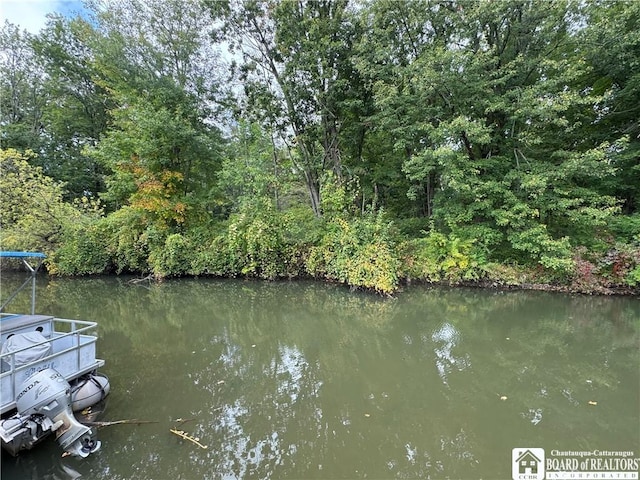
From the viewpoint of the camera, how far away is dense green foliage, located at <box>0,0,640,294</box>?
8.80m

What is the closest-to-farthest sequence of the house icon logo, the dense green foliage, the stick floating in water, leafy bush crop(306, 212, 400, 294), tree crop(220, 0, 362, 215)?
the house icon logo → the stick floating in water → the dense green foliage → leafy bush crop(306, 212, 400, 294) → tree crop(220, 0, 362, 215)

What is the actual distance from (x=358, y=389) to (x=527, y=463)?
195cm

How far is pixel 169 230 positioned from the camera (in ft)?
41.5

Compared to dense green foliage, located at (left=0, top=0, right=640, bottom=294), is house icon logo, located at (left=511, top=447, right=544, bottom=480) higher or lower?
lower

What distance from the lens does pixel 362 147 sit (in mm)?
14203

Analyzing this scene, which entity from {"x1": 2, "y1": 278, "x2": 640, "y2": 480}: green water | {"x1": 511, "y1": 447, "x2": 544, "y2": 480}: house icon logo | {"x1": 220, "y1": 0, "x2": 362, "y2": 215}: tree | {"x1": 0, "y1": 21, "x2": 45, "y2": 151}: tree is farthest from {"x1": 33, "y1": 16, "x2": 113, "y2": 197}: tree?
{"x1": 511, "y1": 447, "x2": 544, "y2": 480}: house icon logo

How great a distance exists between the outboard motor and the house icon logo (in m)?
3.82

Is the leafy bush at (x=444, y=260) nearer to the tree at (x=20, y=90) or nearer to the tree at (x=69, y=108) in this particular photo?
the tree at (x=69, y=108)

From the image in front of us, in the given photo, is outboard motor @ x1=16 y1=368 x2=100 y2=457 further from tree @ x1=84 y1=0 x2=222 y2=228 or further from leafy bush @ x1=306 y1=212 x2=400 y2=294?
tree @ x1=84 y1=0 x2=222 y2=228

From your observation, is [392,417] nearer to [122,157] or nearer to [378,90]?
[378,90]

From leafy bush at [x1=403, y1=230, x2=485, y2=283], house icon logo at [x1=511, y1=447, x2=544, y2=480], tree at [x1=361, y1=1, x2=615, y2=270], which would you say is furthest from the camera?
leafy bush at [x1=403, y1=230, x2=485, y2=283]

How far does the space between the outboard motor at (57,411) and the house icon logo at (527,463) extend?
3.82 metres

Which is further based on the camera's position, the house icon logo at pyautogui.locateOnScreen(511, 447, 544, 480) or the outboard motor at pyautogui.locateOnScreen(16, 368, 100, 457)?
the outboard motor at pyautogui.locateOnScreen(16, 368, 100, 457)

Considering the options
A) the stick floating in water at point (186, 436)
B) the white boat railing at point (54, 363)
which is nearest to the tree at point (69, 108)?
the white boat railing at point (54, 363)
